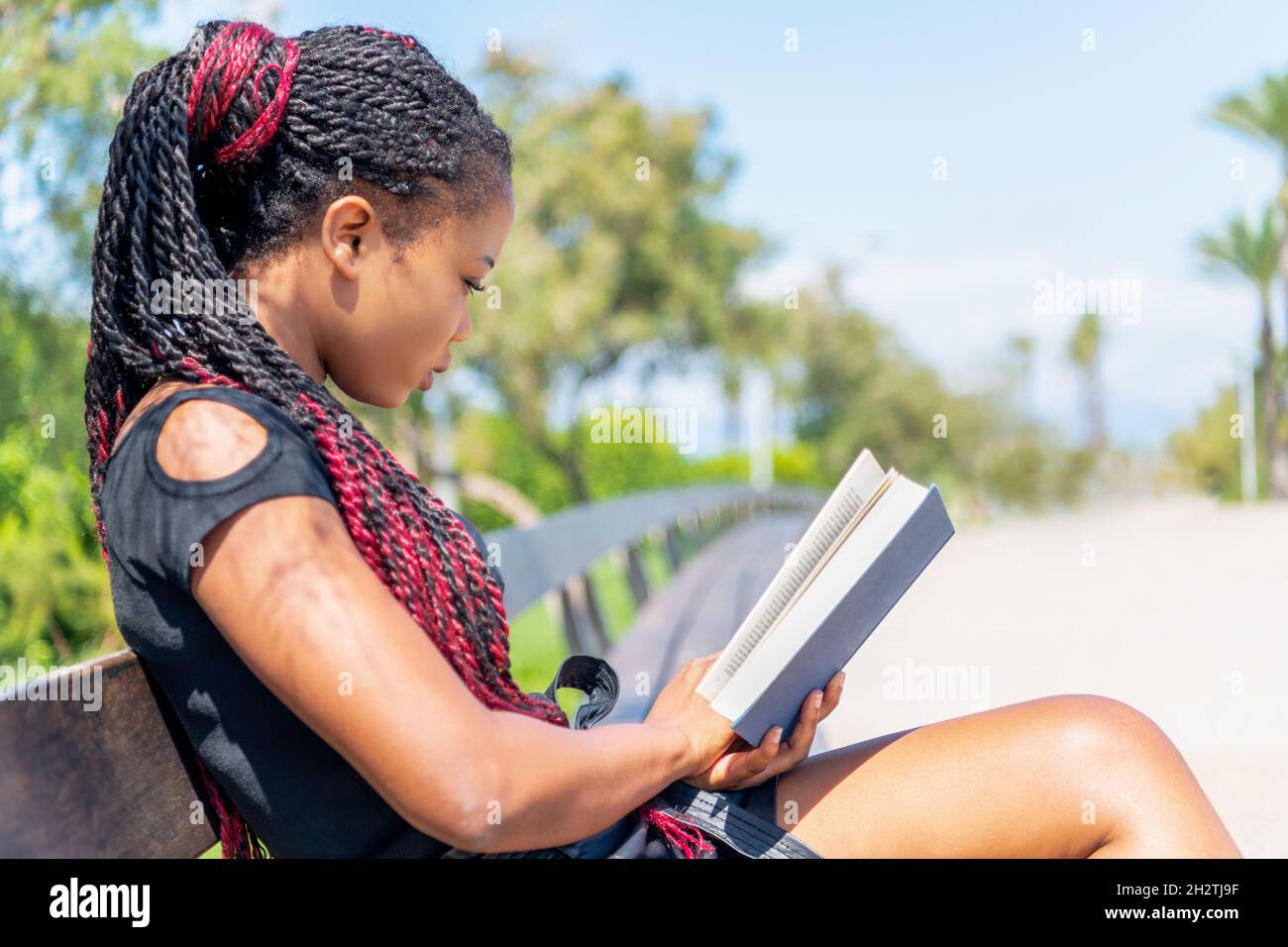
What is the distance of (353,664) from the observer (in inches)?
52.4

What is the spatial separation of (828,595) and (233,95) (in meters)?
1.01

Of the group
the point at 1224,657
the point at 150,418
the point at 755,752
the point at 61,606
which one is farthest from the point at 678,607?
the point at 150,418

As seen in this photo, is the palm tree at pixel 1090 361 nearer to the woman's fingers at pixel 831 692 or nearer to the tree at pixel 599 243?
the tree at pixel 599 243

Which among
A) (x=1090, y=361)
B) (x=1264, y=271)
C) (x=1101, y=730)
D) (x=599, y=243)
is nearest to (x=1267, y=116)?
(x=1264, y=271)

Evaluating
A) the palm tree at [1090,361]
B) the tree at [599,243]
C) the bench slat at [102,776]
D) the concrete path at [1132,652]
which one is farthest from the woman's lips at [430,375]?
the palm tree at [1090,361]

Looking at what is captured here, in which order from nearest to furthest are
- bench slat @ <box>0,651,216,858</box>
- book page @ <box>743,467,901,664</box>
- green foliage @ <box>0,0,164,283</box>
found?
bench slat @ <box>0,651,216,858</box>, book page @ <box>743,467,901,664</box>, green foliage @ <box>0,0,164,283</box>

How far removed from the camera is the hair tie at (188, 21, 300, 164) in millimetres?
1665

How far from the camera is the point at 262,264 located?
1729 mm

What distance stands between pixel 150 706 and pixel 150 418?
1.33 ft

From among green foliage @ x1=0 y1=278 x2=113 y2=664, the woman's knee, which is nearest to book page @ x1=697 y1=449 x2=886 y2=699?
the woman's knee

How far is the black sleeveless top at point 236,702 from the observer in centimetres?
147

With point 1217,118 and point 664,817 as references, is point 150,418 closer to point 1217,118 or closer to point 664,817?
point 664,817

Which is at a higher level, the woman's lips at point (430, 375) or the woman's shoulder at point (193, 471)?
the woman's lips at point (430, 375)

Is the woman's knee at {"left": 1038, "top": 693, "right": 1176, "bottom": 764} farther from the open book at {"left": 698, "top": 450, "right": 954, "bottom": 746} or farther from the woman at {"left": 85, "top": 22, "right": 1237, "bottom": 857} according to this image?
the open book at {"left": 698, "top": 450, "right": 954, "bottom": 746}
